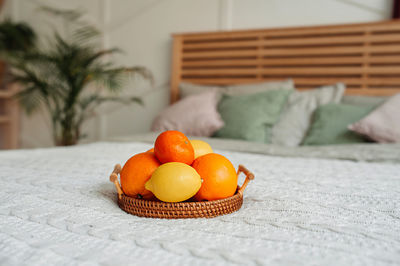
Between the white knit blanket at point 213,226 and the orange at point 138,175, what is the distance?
0.05 meters

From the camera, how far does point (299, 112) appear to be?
217 cm

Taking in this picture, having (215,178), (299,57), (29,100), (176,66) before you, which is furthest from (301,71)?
(29,100)

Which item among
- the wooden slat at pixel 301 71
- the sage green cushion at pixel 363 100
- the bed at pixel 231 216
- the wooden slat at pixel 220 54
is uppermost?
the wooden slat at pixel 220 54

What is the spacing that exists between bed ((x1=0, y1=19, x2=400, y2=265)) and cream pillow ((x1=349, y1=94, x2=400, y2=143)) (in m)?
0.30

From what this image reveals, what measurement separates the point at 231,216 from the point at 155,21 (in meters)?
2.82

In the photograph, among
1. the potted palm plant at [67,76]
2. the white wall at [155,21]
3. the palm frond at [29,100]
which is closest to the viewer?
the white wall at [155,21]

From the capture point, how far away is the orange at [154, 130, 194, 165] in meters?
0.67

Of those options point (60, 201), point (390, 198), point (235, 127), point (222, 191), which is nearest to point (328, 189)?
point (390, 198)

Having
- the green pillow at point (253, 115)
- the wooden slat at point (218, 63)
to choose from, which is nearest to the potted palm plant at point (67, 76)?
→ the wooden slat at point (218, 63)

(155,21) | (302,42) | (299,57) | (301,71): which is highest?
(155,21)

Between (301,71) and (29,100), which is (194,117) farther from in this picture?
(29,100)

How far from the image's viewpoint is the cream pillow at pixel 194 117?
2.18 m

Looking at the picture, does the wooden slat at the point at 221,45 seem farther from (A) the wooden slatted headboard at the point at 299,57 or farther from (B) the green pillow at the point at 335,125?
(B) the green pillow at the point at 335,125

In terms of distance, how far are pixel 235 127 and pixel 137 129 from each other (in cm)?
145
